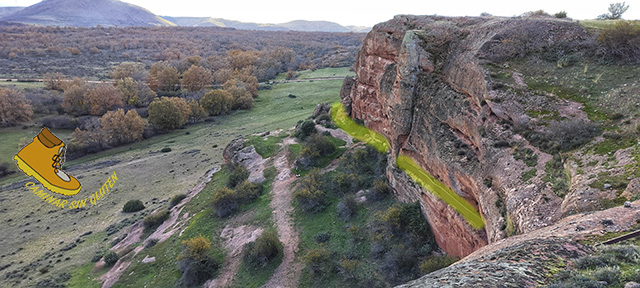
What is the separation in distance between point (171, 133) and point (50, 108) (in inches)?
1054

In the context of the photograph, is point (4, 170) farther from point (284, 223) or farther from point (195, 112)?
point (284, 223)

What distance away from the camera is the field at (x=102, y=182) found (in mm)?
30578

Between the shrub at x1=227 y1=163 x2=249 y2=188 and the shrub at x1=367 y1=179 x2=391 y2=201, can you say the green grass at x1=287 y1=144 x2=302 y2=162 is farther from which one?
the shrub at x1=367 y1=179 x2=391 y2=201

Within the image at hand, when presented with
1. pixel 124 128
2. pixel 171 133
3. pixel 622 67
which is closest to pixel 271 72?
pixel 171 133

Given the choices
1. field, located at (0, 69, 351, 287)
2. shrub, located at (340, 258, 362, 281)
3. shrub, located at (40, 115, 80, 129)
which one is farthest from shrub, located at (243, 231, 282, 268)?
shrub, located at (40, 115, 80, 129)

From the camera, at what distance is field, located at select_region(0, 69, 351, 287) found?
30578mm

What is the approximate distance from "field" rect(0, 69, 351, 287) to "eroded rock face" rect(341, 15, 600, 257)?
90.6 ft

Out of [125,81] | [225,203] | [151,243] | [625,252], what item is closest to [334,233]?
[225,203]

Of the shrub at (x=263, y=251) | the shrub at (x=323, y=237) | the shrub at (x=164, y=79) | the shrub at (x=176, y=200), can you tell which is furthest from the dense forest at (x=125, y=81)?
the shrub at (x=323, y=237)

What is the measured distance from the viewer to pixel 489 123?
16.1 m

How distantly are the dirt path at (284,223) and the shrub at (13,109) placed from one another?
54.2 meters

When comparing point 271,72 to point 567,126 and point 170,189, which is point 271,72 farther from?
point 567,126

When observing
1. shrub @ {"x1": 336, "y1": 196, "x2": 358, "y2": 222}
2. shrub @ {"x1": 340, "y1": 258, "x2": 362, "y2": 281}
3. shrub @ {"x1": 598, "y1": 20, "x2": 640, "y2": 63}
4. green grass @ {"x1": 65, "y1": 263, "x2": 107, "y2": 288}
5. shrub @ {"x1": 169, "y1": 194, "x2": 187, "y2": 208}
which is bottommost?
green grass @ {"x1": 65, "y1": 263, "x2": 107, "y2": 288}

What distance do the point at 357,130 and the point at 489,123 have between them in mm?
21437
